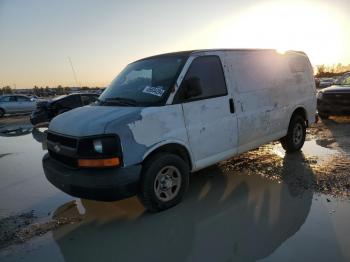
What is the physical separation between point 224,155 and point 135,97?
1.63 m

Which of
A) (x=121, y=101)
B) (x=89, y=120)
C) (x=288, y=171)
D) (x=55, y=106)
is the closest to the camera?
(x=89, y=120)

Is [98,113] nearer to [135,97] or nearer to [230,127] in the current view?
[135,97]

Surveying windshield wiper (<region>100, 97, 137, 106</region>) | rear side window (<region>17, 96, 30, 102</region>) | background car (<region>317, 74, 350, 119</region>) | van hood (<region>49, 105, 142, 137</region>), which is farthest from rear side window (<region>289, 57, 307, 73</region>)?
rear side window (<region>17, 96, 30, 102</region>)

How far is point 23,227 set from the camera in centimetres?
438

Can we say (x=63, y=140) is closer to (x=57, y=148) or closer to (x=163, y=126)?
(x=57, y=148)

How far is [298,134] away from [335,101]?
4873 mm

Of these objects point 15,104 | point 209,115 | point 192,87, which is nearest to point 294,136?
point 209,115

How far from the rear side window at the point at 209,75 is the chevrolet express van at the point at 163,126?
0.02 metres

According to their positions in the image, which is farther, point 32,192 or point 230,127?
point 32,192

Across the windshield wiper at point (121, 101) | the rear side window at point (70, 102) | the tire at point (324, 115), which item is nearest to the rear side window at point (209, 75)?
the windshield wiper at point (121, 101)

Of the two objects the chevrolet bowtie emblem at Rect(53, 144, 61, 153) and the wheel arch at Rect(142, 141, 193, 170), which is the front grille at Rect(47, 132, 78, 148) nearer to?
the chevrolet bowtie emblem at Rect(53, 144, 61, 153)

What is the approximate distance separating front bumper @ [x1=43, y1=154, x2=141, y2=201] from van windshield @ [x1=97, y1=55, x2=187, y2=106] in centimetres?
101

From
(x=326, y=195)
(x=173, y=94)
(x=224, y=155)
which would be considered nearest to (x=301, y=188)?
(x=326, y=195)

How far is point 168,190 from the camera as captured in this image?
4.57 meters
